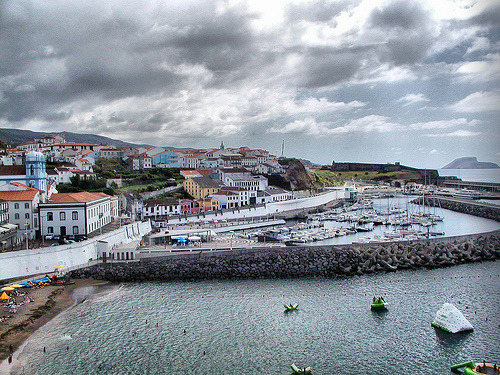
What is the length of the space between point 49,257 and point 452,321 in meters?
20.5

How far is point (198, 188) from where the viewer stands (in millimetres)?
52000

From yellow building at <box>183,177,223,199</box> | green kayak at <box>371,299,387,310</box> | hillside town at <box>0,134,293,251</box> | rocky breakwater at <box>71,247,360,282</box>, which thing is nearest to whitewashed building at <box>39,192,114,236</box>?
hillside town at <box>0,134,293,251</box>

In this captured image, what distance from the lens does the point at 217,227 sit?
1586 inches

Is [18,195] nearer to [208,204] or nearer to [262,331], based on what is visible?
[262,331]

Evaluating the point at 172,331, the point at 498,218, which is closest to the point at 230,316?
the point at 172,331

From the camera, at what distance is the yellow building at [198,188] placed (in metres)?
52.0

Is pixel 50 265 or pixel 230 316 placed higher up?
pixel 50 265

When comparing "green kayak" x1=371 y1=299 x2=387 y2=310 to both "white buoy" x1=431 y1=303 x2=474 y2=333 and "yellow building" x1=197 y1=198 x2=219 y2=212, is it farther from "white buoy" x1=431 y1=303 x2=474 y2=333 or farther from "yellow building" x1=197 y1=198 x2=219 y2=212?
"yellow building" x1=197 y1=198 x2=219 y2=212

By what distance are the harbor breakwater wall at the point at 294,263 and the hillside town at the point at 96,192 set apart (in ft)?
17.1

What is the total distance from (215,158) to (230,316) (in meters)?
60.4

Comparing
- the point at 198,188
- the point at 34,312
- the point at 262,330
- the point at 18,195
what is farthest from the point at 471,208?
the point at 34,312

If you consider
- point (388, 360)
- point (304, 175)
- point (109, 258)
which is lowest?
point (388, 360)

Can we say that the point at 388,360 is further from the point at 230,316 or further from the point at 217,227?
the point at 217,227

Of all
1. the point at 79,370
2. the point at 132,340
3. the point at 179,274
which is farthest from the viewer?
the point at 179,274
